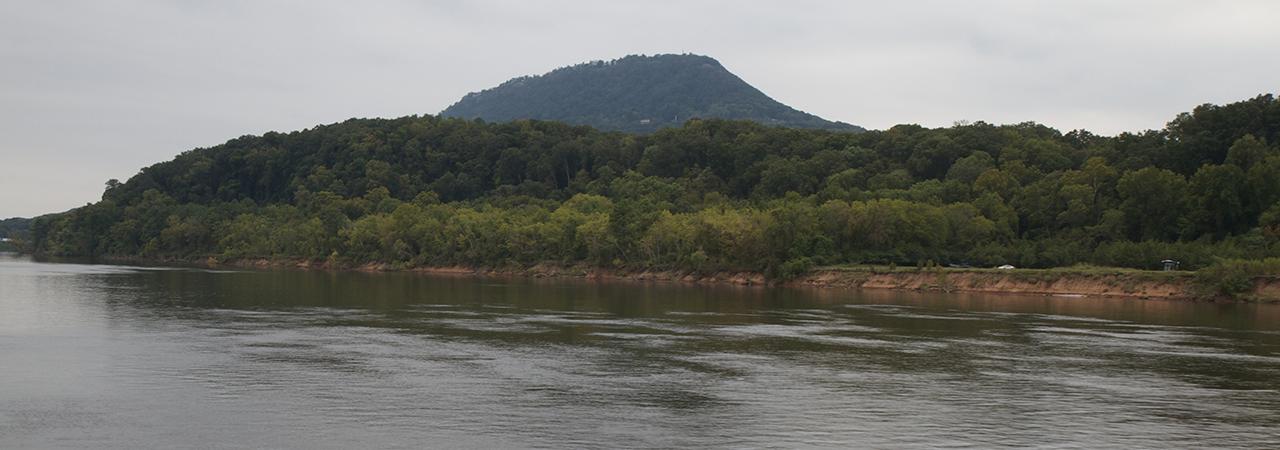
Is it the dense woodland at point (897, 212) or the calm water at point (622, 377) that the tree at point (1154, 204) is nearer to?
the dense woodland at point (897, 212)

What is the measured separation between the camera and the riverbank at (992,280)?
296ft

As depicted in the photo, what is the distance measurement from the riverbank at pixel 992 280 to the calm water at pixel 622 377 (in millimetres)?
19089

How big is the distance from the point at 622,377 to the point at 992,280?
72.1 m

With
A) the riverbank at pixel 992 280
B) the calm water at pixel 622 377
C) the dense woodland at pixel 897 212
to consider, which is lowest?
the calm water at pixel 622 377

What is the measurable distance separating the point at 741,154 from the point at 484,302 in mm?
118381

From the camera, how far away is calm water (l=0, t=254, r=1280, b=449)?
29297mm

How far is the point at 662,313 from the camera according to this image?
71562 mm

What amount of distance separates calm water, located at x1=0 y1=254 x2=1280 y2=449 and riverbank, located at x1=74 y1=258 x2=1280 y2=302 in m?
19.1

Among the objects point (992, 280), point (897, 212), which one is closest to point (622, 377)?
point (992, 280)

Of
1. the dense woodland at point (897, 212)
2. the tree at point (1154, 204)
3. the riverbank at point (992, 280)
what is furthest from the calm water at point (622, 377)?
the tree at point (1154, 204)

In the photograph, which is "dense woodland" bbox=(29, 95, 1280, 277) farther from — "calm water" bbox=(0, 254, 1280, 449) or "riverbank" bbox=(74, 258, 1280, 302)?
"calm water" bbox=(0, 254, 1280, 449)

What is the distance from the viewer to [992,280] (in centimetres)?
10306

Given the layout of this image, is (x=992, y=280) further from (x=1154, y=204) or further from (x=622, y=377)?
(x=622, y=377)

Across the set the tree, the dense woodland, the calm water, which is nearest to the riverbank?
the dense woodland
